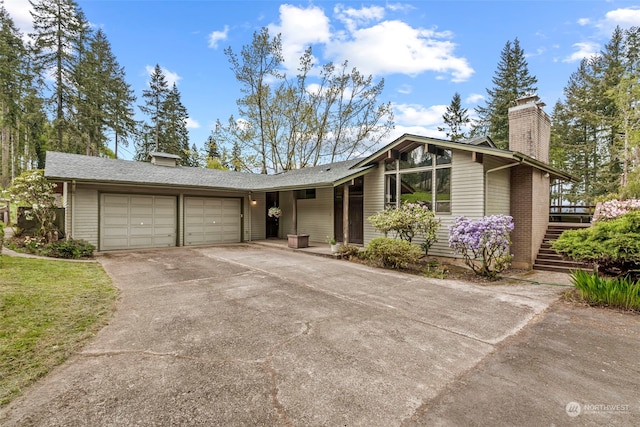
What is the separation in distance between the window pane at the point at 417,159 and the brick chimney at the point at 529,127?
3354 millimetres

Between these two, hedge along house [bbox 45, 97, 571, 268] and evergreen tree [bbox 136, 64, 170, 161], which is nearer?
hedge along house [bbox 45, 97, 571, 268]

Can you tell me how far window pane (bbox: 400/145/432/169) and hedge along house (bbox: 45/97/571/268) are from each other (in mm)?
36

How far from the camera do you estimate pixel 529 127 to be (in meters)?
9.46

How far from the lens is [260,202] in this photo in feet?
49.2

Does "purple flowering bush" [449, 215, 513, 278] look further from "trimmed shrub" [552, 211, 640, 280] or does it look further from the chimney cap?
the chimney cap

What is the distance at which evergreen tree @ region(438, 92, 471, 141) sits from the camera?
29.7 metres

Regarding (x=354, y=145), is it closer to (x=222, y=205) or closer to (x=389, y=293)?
(x=222, y=205)

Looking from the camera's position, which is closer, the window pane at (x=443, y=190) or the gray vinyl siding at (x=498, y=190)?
the gray vinyl siding at (x=498, y=190)

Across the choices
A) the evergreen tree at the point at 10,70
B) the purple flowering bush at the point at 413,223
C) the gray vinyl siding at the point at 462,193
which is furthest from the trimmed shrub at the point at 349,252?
the evergreen tree at the point at 10,70

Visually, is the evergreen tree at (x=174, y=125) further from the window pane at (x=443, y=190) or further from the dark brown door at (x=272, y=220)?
the window pane at (x=443, y=190)

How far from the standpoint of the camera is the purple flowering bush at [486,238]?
6754 millimetres

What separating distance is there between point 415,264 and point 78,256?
1048cm

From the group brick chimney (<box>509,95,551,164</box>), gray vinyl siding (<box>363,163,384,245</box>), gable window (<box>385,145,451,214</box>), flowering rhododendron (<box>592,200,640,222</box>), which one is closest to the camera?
flowering rhododendron (<box>592,200,640,222</box>)
